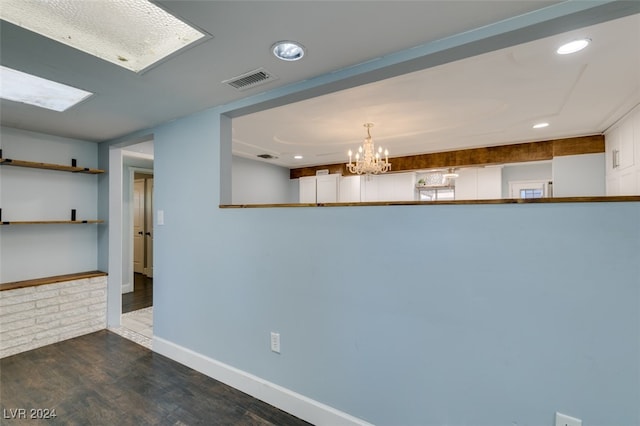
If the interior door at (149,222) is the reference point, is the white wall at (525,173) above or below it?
above

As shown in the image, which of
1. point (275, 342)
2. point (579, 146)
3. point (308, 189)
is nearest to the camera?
point (275, 342)

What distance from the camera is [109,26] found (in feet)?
4.76

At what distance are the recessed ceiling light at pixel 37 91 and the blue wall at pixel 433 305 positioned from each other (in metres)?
0.99

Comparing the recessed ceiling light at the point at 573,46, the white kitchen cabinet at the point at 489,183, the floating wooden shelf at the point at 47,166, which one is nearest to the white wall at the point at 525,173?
the white kitchen cabinet at the point at 489,183

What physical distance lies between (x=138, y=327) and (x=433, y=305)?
357 centimetres

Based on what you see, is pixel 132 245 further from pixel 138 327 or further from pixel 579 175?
pixel 579 175

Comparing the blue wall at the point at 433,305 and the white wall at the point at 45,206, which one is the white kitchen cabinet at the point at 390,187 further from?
the white wall at the point at 45,206

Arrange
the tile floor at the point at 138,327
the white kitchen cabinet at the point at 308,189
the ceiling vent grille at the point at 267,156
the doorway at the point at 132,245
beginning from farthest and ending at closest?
the white kitchen cabinet at the point at 308,189, the ceiling vent grille at the point at 267,156, the doorway at the point at 132,245, the tile floor at the point at 138,327

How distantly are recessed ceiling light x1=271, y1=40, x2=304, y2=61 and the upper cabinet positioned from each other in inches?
139

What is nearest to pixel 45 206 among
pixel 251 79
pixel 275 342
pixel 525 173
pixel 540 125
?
pixel 251 79

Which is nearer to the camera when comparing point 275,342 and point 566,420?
point 566,420

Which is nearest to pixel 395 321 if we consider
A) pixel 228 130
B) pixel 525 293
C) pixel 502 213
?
pixel 525 293

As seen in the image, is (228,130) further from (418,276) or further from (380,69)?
(418,276)

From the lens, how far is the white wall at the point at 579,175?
12.9 feet
